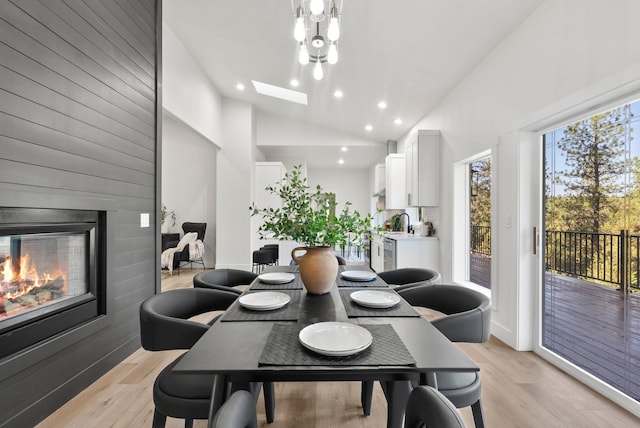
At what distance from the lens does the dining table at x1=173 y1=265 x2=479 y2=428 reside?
34.5 inches

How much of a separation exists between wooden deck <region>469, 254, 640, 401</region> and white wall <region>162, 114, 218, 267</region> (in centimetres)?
590

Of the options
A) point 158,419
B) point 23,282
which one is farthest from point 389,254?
point 23,282

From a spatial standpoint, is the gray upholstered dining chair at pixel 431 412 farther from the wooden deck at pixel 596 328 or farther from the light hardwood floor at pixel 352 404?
the wooden deck at pixel 596 328

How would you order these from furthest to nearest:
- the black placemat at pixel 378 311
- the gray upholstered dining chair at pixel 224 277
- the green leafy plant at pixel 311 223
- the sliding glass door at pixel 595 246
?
the gray upholstered dining chair at pixel 224 277 → the sliding glass door at pixel 595 246 → the green leafy plant at pixel 311 223 → the black placemat at pixel 378 311

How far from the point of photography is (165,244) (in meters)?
6.29

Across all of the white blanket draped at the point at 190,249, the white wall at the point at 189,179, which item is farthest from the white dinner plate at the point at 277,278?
the white wall at the point at 189,179

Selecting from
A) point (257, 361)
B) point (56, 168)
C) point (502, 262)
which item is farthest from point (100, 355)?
point (502, 262)

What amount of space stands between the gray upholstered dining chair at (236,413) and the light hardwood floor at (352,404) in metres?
1.13

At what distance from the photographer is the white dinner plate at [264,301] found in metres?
1.37

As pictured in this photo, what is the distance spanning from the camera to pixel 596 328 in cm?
216

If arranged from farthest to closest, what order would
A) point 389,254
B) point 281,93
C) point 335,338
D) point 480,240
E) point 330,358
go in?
1. point 281,93
2. point 389,254
3. point 480,240
4. point 335,338
5. point 330,358

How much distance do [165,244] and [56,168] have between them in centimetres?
476

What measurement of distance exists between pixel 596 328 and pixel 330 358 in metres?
2.28

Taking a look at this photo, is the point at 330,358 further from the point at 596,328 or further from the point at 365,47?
the point at 365,47
